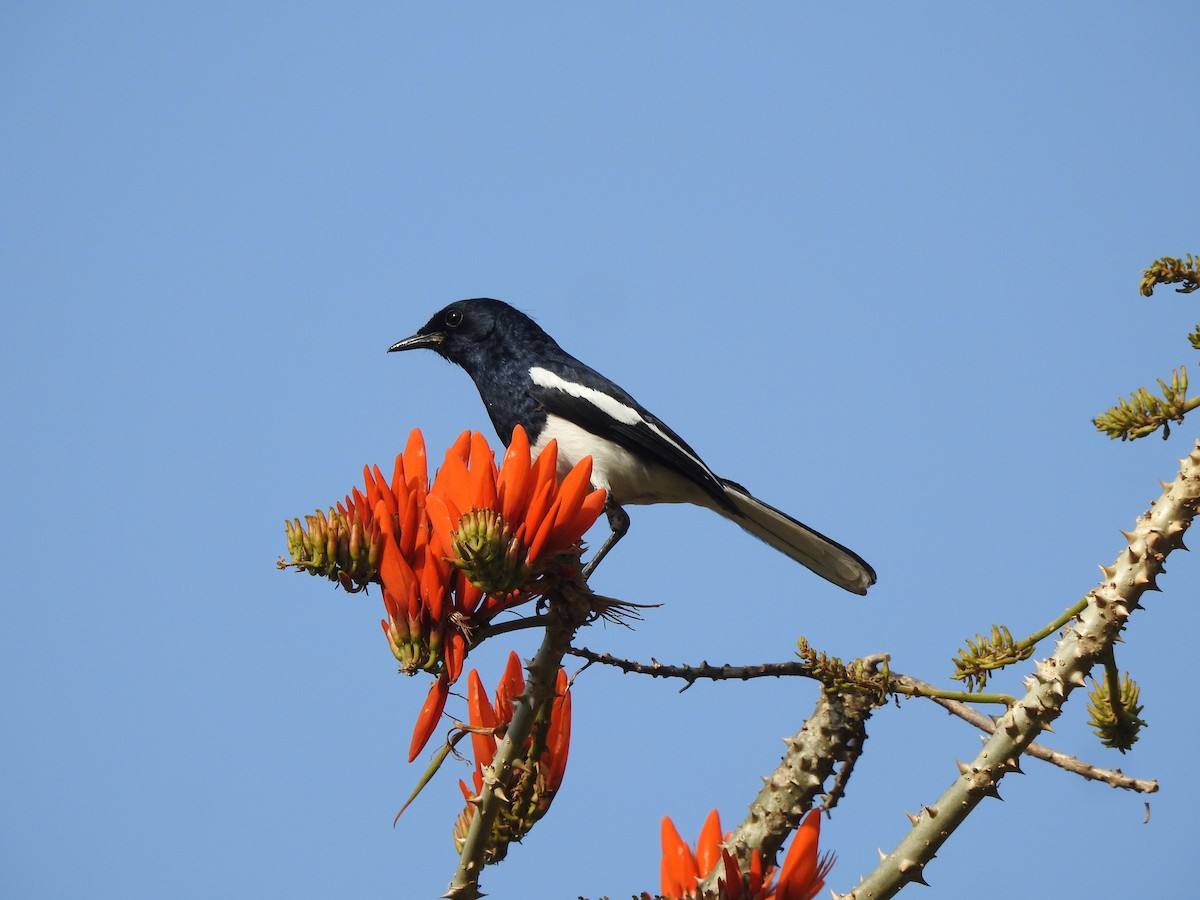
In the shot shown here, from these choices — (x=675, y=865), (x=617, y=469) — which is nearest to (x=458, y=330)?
(x=617, y=469)

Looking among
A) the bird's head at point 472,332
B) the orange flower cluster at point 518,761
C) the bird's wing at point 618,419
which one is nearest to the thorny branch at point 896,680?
the orange flower cluster at point 518,761

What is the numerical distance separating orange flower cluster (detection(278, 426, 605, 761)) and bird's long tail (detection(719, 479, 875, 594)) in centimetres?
282

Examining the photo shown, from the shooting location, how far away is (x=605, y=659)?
7.86ft

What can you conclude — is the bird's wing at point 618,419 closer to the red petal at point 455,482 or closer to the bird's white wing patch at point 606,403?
the bird's white wing patch at point 606,403

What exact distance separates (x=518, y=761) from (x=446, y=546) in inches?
18.2

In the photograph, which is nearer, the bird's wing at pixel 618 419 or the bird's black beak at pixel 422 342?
the bird's wing at pixel 618 419

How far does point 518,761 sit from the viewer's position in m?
2.27

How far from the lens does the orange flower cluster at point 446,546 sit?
7.43 ft

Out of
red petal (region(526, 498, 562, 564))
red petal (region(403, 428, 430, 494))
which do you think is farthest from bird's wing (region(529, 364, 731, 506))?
red petal (region(526, 498, 562, 564))

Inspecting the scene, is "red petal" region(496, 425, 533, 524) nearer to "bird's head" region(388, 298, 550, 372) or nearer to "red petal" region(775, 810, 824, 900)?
"red petal" region(775, 810, 824, 900)

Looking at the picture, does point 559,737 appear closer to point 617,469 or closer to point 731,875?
point 731,875

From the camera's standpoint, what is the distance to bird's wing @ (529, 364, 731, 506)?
5.48 metres

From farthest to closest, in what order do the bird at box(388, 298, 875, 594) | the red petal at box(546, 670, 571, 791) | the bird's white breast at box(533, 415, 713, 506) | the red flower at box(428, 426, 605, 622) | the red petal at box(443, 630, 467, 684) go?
the bird's white breast at box(533, 415, 713, 506)
the bird at box(388, 298, 875, 594)
the red petal at box(546, 670, 571, 791)
the red petal at box(443, 630, 467, 684)
the red flower at box(428, 426, 605, 622)

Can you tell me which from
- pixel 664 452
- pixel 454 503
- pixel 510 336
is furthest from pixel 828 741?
pixel 510 336
